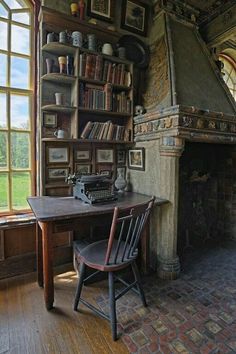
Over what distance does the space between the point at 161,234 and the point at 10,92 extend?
2241 mm

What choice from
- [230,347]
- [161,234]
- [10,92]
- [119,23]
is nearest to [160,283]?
[161,234]

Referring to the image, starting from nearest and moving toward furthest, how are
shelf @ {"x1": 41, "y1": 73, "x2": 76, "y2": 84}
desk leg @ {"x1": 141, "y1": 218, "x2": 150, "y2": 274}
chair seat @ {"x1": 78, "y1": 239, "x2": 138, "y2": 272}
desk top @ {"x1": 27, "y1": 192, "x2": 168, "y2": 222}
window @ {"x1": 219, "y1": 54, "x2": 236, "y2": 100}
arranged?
1. chair seat @ {"x1": 78, "y1": 239, "x2": 138, "y2": 272}
2. desk top @ {"x1": 27, "y1": 192, "x2": 168, "y2": 222}
3. shelf @ {"x1": 41, "y1": 73, "x2": 76, "y2": 84}
4. desk leg @ {"x1": 141, "y1": 218, "x2": 150, "y2": 274}
5. window @ {"x1": 219, "y1": 54, "x2": 236, "y2": 100}

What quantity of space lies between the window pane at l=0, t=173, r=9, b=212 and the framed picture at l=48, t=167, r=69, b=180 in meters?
0.48

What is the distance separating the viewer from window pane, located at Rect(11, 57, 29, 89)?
234 centimetres

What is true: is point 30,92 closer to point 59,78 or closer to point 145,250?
point 59,78

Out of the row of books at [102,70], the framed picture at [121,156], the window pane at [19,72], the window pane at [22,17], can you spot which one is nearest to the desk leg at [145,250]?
the framed picture at [121,156]

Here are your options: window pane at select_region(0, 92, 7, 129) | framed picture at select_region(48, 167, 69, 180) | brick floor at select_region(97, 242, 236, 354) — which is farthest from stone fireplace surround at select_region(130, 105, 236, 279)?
window pane at select_region(0, 92, 7, 129)

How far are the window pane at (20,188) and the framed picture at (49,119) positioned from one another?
2.04ft

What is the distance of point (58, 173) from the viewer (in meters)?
2.38

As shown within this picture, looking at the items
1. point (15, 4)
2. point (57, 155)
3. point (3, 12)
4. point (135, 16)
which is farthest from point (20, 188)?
point (135, 16)

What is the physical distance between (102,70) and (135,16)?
98cm

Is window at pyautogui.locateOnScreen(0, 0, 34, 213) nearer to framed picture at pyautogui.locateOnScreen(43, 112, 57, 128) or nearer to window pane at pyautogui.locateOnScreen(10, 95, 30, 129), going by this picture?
window pane at pyautogui.locateOnScreen(10, 95, 30, 129)

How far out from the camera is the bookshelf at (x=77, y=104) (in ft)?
7.14

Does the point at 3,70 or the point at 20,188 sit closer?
the point at 3,70
